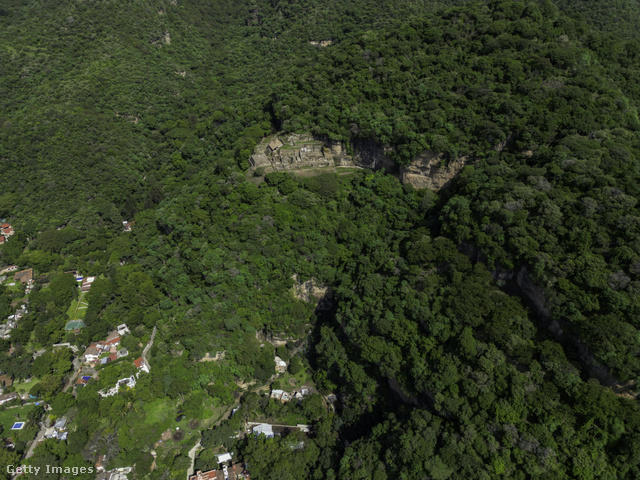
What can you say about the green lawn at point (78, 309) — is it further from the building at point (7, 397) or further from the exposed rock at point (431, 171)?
the exposed rock at point (431, 171)

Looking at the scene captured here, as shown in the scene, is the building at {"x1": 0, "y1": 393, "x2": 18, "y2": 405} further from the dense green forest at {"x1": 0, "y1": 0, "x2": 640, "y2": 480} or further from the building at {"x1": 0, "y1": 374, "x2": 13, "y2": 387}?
the building at {"x1": 0, "y1": 374, "x2": 13, "y2": 387}

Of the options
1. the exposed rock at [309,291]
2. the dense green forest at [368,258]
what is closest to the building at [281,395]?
the dense green forest at [368,258]

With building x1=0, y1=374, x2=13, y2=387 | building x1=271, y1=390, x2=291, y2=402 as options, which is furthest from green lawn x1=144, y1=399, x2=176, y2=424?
building x1=0, y1=374, x2=13, y2=387

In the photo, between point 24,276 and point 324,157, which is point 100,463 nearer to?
point 24,276

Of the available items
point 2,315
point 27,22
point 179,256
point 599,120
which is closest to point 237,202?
point 179,256

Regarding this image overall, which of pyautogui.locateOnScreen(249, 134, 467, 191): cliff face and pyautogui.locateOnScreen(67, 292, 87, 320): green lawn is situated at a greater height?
pyautogui.locateOnScreen(249, 134, 467, 191): cliff face

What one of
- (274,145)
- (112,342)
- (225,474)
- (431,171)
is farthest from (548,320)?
(112,342)

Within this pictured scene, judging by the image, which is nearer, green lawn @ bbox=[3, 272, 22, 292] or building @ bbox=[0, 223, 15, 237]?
green lawn @ bbox=[3, 272, 22, 292]
